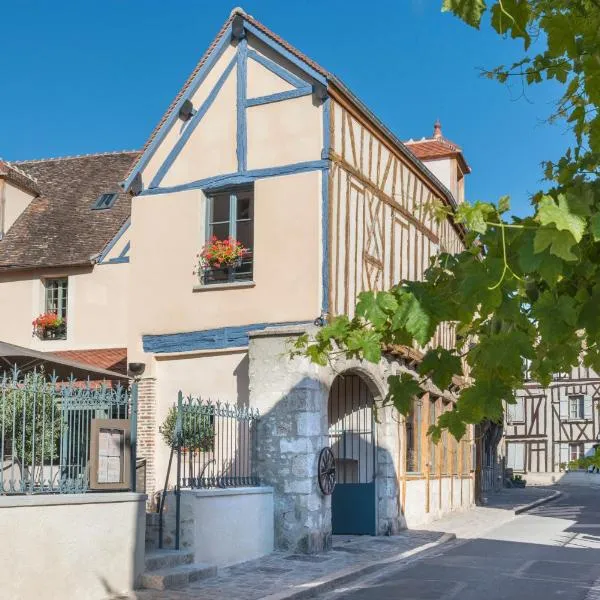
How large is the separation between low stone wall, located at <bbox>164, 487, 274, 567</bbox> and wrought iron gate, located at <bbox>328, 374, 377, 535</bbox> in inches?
116

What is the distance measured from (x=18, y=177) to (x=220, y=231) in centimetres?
702

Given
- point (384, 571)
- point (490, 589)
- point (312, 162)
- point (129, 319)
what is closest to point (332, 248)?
point (312, 162)

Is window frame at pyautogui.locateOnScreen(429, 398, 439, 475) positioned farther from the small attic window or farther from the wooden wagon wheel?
the small attic window

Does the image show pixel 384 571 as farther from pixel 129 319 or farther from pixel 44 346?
pixel 44 346

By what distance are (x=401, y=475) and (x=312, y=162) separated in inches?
225

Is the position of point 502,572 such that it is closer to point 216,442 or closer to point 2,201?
point 216,442

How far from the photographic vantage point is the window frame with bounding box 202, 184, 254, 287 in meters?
13.9

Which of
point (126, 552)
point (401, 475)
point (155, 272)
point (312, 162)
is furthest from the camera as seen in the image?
point (401, 475)

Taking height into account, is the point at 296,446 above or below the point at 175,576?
above

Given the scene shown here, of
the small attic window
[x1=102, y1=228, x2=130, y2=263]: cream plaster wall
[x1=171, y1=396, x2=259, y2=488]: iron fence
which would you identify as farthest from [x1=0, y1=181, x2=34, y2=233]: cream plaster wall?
[x1=171, y1=396, x2=259, y2=488]: iron fence

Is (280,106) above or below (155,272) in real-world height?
above

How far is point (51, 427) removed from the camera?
8.86 metres

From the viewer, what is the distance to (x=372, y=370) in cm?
1470

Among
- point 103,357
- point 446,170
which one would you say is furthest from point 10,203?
point 446,170
